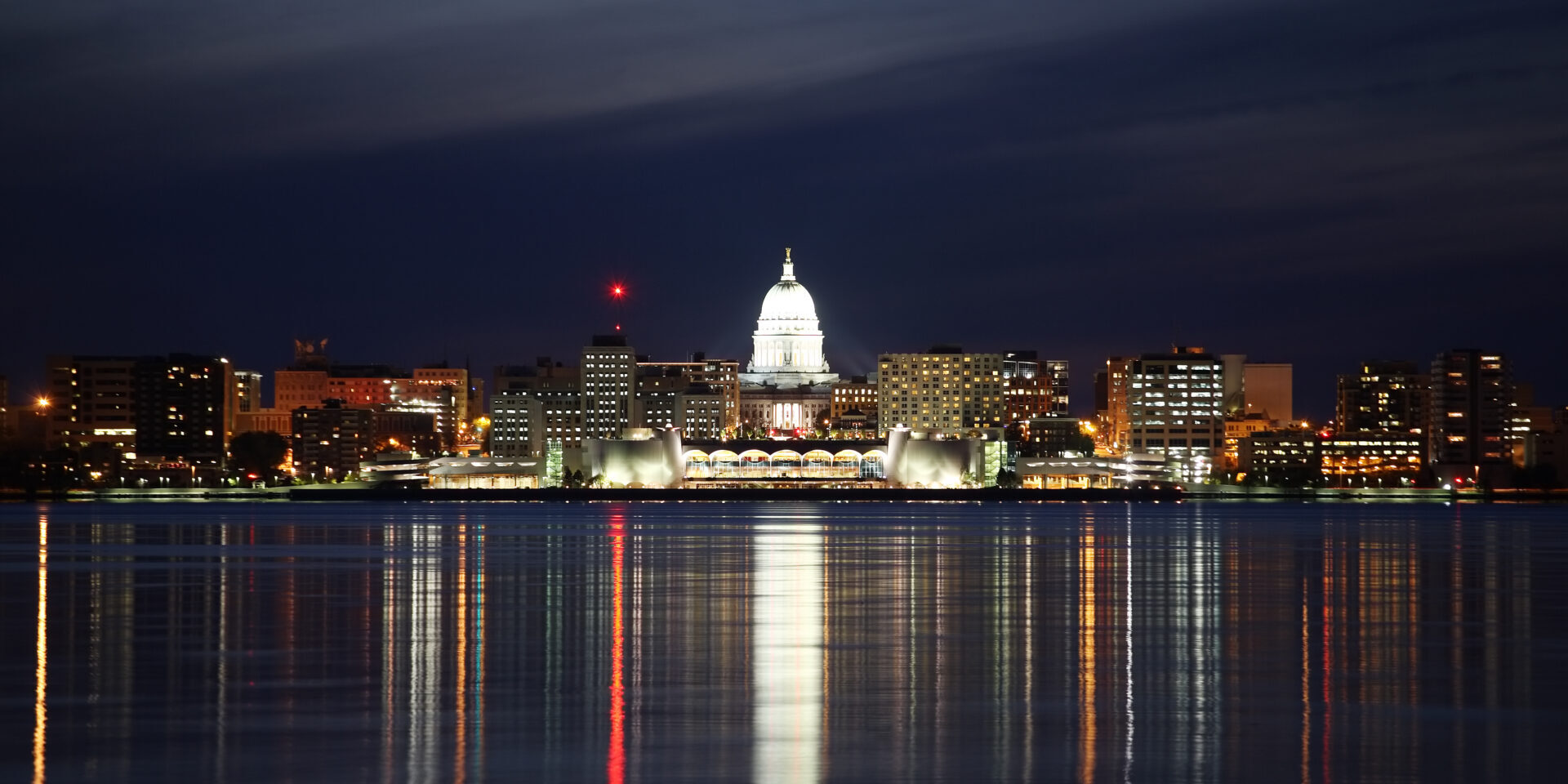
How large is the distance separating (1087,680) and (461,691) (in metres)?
7.00

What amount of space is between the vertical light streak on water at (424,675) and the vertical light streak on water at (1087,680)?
5.52 m

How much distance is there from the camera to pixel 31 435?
188 m

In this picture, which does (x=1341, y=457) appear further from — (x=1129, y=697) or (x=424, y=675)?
(x=424, y=675)

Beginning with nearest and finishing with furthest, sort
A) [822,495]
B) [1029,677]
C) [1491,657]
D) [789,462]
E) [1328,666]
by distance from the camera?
[1029,677], [1328,666], [1491,657], [822,495], [789,462]

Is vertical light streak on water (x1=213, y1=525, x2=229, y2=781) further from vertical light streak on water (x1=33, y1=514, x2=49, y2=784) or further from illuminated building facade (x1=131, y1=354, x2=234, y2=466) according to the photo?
illuminated building facade (x1=131, y1=354, x2=234, y2=466)

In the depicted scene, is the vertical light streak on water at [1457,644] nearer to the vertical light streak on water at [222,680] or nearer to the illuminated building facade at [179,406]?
the vertical light streak on water at [222,680]

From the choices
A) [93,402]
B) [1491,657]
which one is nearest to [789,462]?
[93,402]

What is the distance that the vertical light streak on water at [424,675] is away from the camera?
59.4ft

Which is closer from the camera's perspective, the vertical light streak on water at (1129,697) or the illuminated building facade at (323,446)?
the vertical light streak on water at (1129,697)

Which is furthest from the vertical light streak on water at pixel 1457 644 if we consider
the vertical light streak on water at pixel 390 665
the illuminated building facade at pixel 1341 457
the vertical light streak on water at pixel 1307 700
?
the illuminated building facade at pixel 1341 457

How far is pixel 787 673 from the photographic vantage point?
2444 centimetres

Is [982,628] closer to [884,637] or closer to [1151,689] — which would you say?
[884,637]

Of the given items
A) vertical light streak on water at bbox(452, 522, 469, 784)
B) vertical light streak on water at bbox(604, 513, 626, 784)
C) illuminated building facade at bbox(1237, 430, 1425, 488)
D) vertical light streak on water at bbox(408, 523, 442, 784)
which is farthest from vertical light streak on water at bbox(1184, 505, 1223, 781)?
illuminated building facade at bbox(1237, 430, 1425, 488)

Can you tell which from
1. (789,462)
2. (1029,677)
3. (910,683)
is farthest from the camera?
(789,462)
